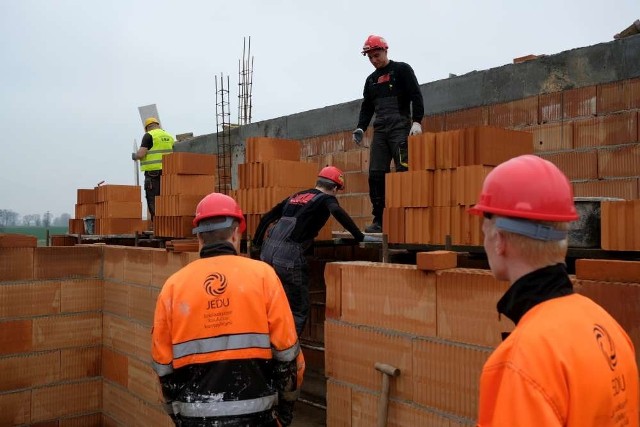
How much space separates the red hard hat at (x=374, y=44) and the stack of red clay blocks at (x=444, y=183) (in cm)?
170

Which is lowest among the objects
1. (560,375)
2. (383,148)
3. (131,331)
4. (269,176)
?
(131,331)

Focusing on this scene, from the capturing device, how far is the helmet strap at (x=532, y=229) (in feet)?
4.65

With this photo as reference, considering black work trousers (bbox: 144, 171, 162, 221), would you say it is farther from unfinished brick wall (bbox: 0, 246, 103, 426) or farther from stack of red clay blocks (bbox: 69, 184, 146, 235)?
unfinished brick wall (bbox: 0, 246, 103, 426)

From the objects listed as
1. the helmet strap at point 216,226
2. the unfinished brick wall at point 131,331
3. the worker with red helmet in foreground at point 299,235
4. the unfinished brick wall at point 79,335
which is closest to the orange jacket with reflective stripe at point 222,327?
the helmet strap at point 216,226

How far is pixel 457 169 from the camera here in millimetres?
3719

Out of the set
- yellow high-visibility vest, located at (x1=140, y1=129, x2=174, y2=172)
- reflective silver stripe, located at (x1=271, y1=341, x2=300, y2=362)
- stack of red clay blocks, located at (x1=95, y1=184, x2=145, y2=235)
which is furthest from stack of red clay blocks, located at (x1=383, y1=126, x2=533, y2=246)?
stack of red clay blocks, located at (x1=95, y1=184, x2=145, y2=235)

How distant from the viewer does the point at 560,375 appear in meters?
1.24

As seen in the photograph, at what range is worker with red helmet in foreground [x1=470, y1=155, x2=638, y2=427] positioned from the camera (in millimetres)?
1238

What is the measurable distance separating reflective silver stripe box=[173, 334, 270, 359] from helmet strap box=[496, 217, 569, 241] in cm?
177

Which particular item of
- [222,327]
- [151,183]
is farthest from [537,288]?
[151,183]

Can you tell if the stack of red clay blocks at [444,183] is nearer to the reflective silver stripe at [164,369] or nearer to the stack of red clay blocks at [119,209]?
the reflective silver stripe at [164,369]

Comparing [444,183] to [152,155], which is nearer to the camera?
[444,183]

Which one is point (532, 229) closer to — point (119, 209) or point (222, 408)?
point (222, 408)

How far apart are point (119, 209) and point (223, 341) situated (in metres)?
6.01
